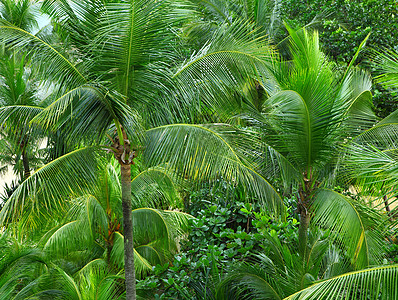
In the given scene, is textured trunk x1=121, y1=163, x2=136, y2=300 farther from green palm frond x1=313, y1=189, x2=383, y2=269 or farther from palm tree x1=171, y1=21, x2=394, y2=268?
green palm frond x1=313, y1=189, x2=383, y2=269

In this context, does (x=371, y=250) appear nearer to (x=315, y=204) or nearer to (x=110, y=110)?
(x=315, y=204)

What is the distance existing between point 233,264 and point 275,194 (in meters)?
1.18

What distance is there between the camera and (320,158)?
566 centimetres

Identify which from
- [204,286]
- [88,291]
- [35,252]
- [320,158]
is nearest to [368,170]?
[320,158]

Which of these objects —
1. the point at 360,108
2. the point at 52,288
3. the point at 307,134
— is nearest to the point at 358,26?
the point at 360,108

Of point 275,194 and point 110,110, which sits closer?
point 110,110

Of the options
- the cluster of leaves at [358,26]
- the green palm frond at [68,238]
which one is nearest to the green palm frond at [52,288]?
the green palm frond at [68,238]

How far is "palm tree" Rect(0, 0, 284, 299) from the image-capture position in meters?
4.90

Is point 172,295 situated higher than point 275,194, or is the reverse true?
point 275,194

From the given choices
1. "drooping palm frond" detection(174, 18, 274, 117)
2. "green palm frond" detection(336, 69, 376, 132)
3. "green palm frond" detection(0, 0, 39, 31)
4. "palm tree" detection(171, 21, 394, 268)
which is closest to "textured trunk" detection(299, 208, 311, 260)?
"palm tree" detection(171, 21, 394, 268)

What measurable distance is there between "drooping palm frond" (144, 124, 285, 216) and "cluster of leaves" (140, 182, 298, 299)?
0.35 metres

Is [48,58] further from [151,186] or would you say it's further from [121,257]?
[121,257]

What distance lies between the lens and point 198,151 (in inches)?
200

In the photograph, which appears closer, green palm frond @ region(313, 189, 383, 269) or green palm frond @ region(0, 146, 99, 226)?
green palm frond @ region(0, 146, 99, 226)
